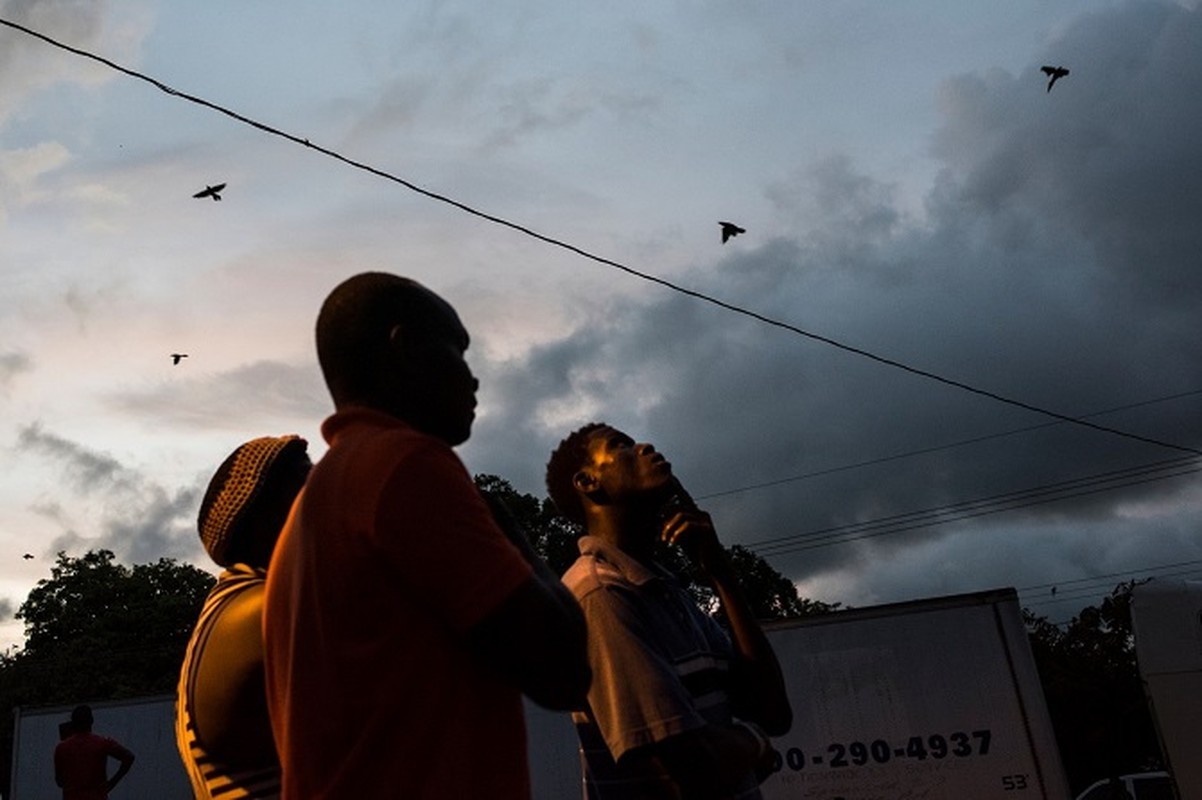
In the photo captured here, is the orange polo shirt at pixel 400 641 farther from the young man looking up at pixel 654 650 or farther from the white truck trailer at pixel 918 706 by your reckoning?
the white truck trailer at pixel 918 706

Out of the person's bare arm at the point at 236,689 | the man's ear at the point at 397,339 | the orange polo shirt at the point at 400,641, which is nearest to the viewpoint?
the orange polo shirt at the point at 400,641

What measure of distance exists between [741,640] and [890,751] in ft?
24.9

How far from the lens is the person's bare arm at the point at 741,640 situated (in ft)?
7.98

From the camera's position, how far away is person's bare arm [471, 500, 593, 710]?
131cm

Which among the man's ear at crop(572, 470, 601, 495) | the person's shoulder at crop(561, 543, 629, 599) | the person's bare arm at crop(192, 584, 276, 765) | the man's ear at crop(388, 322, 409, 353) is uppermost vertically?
the man's ear at crop(572, 470, 601, 495)

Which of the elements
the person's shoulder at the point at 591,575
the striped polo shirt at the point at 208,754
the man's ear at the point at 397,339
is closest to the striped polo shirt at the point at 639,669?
the person's shoulder at the point at 591,575

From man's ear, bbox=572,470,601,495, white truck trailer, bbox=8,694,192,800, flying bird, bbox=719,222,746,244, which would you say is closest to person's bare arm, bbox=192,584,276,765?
man's ear, bbox=572,470,601,495

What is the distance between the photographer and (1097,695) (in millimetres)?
20250

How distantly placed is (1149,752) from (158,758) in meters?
16.6

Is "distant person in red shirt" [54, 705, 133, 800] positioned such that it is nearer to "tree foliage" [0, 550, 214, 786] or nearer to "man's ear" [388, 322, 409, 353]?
"man's ear" [388, 322, 409, 353]

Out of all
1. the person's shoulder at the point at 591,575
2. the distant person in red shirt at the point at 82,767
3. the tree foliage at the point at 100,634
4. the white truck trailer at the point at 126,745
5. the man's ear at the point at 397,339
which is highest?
the tree foliage at the point at 100,634

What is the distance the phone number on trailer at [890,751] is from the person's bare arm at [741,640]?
22.3 feet

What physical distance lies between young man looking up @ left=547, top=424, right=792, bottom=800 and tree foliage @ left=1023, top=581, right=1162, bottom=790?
8.70 m

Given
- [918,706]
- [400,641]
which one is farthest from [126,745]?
[400,641]
